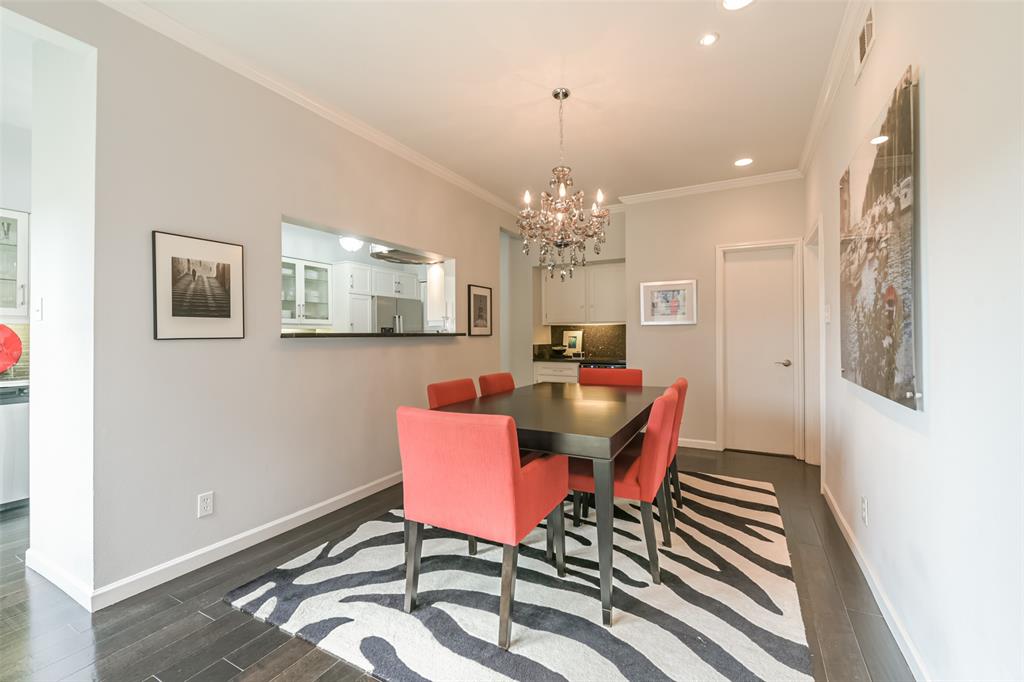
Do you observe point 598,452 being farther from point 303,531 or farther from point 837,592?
point 303,531

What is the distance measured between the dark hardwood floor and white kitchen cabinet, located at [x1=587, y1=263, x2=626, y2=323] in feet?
11.0

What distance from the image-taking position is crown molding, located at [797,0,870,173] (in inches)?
81.0

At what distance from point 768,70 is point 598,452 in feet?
7.96

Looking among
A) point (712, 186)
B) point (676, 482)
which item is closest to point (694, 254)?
point (712, 186)

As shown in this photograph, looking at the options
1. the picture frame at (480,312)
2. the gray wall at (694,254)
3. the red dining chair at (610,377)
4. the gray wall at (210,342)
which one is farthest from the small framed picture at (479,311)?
the gray wall at (694,254)

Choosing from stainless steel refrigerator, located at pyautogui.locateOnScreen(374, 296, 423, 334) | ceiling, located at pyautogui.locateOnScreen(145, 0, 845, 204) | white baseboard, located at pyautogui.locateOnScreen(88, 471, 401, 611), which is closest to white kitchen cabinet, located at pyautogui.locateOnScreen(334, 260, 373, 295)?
stainless steel refrigerator, located at pyautogui.locateOnScreen(374, 296, 423, 334)

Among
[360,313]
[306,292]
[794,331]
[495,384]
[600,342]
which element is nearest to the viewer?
[495,384]

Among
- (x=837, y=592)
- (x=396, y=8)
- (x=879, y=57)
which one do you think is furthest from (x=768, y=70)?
(x=837, y=592)

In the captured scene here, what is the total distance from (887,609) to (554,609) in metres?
1.35

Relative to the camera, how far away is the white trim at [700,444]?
14.8ft

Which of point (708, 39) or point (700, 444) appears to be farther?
point (700, 444)

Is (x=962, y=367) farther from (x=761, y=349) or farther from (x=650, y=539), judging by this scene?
(x=761, y=349)

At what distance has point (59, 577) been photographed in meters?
2.06

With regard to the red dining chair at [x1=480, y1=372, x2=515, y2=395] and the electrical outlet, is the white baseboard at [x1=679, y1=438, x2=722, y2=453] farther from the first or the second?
the electrical outlet
